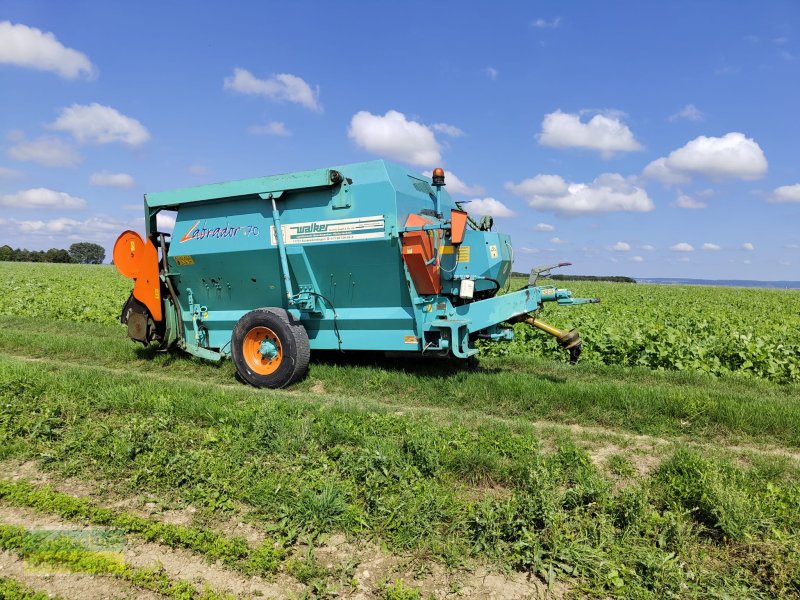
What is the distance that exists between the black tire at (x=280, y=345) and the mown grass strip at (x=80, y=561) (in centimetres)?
379

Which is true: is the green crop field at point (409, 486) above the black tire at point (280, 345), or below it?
below

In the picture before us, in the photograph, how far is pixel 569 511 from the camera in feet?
12.6

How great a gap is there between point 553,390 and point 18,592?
523 cm

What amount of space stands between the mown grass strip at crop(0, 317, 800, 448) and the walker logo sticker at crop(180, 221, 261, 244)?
204 centimetres

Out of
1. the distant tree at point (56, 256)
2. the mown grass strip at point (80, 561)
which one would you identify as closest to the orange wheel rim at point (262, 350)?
the mown grass strip at point (80, 561)

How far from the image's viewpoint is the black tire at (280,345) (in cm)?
734

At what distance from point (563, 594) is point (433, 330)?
4.00m

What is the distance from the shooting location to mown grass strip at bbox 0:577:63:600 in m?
3.06

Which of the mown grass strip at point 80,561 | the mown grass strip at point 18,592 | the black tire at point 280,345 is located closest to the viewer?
the mown grass strip at point 18,592

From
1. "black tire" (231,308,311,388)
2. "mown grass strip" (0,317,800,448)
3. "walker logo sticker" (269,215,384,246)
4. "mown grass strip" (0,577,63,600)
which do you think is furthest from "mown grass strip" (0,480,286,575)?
"walker logo sticker" (269,215,384,246)

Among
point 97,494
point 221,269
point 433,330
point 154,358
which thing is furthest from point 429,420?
point 154,358

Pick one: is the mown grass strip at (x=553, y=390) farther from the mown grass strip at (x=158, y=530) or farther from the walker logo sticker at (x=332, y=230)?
the mown grass strip at (x=158, y=530)

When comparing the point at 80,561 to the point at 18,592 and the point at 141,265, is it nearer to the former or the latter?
the point at 18,592

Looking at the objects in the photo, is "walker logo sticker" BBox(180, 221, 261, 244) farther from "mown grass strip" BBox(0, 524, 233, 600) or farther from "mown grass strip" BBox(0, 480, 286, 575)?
"mown grass strip" BBox(0, 524, 233, 600)
